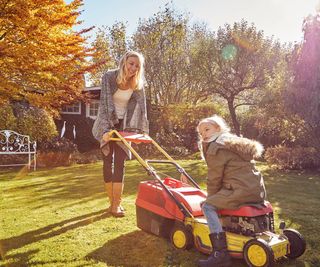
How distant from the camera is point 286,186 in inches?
335

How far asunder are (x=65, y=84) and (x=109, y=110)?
9502 millimetres

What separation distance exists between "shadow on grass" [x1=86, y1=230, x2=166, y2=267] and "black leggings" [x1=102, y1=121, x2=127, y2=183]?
1.06 meters

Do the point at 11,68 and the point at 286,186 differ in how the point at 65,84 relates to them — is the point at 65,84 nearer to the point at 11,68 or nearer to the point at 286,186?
the point at 11,68

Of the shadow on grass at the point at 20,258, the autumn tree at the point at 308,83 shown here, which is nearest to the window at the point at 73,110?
the autumn tree at the point at 308,83

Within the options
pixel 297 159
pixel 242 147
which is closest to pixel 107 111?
pixel 242 147

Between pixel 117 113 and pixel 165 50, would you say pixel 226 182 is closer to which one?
pixel 117 113

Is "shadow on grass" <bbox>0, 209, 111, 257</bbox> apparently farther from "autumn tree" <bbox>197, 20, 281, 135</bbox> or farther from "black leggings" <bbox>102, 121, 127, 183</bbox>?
"autumn tree" <bbox>197, 20, 281, 135</bbox>

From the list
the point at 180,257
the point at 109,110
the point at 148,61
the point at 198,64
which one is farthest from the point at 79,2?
the point at 148,61

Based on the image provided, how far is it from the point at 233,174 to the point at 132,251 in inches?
53.2

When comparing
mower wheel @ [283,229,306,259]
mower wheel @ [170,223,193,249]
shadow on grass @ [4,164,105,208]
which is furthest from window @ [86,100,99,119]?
mower wheel @ [283,229,306,259]

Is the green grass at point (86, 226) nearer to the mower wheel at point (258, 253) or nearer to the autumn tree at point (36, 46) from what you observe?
the mower wheel at point (258, 253)

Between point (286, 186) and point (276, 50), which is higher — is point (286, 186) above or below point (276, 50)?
below

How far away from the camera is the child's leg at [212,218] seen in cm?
352

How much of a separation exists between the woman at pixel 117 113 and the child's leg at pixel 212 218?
2.04 m
